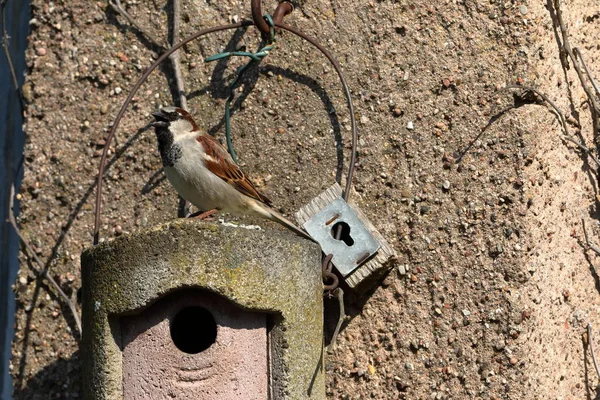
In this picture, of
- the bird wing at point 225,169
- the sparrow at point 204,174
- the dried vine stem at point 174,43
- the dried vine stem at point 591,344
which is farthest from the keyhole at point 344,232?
the dried vine stem at point 591,344

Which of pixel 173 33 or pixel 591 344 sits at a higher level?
pixel 173 33

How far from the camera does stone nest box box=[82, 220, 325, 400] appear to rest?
9.88ft

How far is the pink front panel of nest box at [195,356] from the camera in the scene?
3031 millimetres

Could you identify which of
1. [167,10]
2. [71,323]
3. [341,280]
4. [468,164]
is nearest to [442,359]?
[341,280]

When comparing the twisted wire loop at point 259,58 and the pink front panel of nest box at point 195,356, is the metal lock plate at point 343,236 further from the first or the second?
the pink front panel of nest box at point 195,356

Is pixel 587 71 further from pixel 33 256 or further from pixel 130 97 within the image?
pixel 33 256

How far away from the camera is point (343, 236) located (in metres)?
3.77

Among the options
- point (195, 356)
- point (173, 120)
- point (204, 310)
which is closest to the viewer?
point (195, 356)

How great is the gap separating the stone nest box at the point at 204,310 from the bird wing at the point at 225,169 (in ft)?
2.18

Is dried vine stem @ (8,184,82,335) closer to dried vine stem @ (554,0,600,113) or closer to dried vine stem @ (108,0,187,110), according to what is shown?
dried vine stem @ (108,0,187,110)

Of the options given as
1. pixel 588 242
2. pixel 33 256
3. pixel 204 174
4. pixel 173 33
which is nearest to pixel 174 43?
pixel 173 33

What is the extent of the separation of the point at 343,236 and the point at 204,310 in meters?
0.74

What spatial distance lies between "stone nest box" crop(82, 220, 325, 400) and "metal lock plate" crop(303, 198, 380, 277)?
471 millimetres

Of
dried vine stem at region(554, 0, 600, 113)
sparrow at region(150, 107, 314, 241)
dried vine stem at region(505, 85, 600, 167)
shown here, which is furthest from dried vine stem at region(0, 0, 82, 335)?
dried vine stem at region(554, 0, 600, 113)
